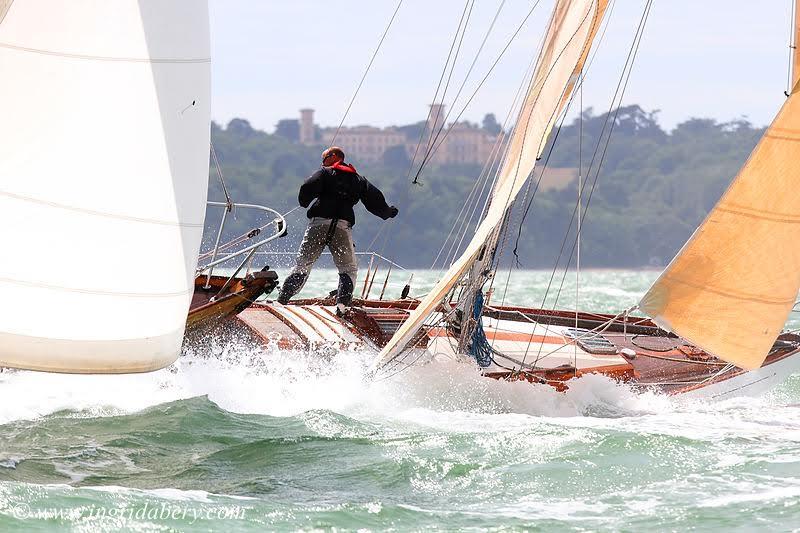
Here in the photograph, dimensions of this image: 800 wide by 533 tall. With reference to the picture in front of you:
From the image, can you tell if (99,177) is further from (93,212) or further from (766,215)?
(766,215)

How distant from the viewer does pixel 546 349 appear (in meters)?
9.21

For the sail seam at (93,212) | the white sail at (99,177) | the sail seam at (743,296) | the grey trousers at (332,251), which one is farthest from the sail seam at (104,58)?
the sail seam at (743,296)

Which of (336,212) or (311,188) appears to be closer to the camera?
(311,188)

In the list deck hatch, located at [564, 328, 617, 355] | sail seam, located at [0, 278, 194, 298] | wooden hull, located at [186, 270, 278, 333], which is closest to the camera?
sail seam, located at [0, 278, 194, 298]

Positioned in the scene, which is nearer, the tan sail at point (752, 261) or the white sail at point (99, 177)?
the white sail at point (99, 177)

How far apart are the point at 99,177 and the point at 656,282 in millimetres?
3981

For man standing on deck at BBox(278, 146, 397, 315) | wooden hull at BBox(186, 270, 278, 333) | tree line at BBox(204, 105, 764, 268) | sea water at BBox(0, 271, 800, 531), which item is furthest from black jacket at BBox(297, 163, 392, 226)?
tree line at BBox(204, 105, 764, 268)

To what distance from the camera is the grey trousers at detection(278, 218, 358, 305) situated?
9.17 meters

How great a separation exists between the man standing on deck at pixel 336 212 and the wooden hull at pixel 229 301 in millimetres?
456

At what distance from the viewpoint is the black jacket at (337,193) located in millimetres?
9086

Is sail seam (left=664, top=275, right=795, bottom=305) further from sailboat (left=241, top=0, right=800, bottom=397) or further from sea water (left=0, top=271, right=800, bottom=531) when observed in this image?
sea water (left=0, top=271, right=800, bottom=531)

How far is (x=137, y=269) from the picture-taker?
580 centimetres

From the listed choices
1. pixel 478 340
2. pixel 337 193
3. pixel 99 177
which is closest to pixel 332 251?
pixel 337 193

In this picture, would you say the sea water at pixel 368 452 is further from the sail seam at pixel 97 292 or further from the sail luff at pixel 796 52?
the sail luff at pixel 796 52
